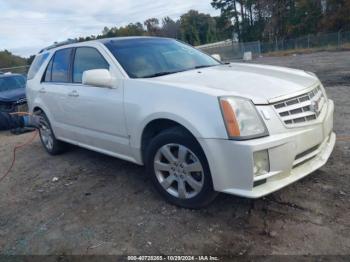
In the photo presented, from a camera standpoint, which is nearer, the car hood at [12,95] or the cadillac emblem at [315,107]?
the cadillac emblem at [315,107]

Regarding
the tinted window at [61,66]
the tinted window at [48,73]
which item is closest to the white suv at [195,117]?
the tinted window at [61,66]

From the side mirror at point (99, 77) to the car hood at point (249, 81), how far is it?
23.0 inches

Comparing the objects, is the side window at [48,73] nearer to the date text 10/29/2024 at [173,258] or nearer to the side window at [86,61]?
the side window at [86,61]

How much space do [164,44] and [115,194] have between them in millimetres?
2098

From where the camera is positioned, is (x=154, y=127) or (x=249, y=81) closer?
(x=249, y=81)

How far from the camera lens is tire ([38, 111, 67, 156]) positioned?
5914 mm

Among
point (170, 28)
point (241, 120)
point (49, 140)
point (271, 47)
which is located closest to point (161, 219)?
point (241, 120)

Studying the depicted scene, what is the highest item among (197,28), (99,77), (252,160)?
(197,28)

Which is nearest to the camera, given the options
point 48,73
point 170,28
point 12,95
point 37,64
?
point 48,73

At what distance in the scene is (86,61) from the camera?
4863 mm

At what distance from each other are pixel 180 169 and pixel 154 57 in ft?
5.28

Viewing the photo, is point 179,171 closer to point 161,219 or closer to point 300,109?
point 161,219

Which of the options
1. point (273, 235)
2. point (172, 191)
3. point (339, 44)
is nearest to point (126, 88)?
point (172, 191)

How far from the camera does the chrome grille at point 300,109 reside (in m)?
3.18
